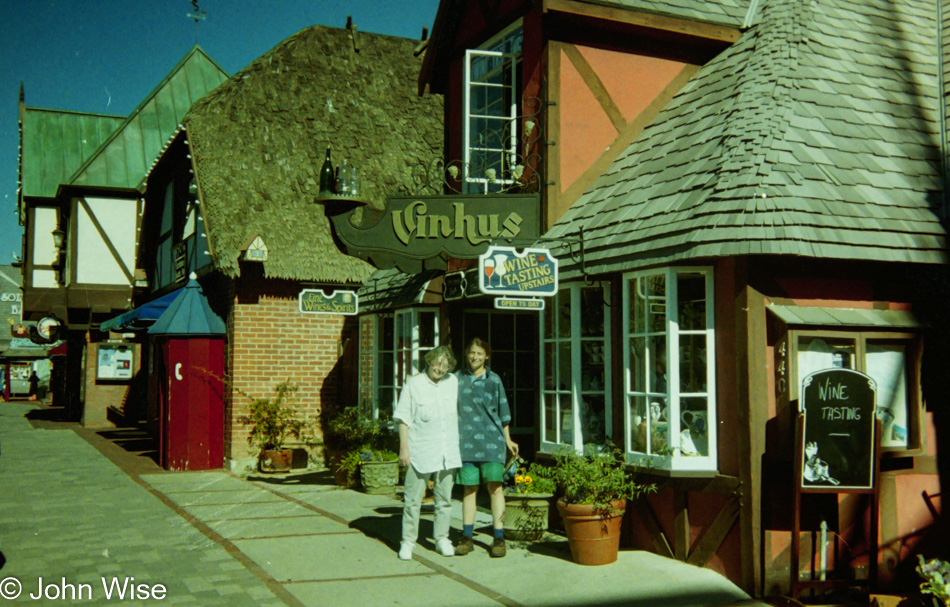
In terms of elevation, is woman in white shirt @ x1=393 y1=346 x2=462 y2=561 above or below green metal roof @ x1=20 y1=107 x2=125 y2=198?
below

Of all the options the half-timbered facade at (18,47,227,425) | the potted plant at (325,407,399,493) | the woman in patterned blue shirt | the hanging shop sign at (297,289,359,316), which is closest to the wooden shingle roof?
the woman in patterned blue shirt

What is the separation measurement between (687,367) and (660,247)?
1.02 meters

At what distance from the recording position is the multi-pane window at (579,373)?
26.7 ft

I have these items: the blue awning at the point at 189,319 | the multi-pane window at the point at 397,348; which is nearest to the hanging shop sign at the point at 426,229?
the multi-pane window at the point at 397,348

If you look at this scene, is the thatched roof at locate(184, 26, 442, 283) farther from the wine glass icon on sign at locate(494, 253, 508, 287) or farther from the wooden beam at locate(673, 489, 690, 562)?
the wooden beam at locate(673, 489, 690, 562)

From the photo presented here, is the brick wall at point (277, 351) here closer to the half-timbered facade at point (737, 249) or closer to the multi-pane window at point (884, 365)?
the half-timbered facade at point (737, 249)

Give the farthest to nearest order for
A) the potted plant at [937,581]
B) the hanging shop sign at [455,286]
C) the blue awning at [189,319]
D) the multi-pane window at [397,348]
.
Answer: the blue awning at [189,319] → the multi-pane window at [397,348] → the hanging shop sign at [455,286] → the potted plant at [937,581]

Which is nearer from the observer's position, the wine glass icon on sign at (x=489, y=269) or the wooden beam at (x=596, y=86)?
the wine glass icon on sign at (x=489, y=269)

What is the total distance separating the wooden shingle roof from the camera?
6.59 m

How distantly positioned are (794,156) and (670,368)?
1913 millimetres

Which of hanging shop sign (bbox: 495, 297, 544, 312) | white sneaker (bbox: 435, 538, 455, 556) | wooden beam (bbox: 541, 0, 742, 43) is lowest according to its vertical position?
white sneaker (bbox: 435, 538, 455, 556)

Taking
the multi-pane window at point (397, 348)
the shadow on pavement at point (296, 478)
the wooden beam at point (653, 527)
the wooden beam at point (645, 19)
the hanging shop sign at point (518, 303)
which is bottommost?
the shadow on pavement at point (296, 478)

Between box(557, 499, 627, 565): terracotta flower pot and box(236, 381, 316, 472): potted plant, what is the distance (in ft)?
23.4

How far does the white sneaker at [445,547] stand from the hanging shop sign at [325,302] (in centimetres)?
414
